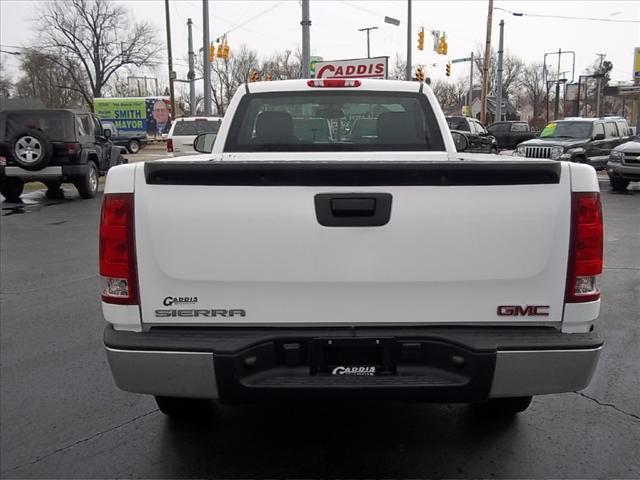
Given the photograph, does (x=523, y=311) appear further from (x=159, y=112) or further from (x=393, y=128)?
(x=159, y=112)

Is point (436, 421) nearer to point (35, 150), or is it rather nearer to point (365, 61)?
point (35, 150)

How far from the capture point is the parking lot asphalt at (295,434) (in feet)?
9.50

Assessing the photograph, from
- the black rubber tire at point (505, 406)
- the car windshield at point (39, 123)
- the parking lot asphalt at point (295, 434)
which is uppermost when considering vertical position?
the car windshield at point (39, 123)

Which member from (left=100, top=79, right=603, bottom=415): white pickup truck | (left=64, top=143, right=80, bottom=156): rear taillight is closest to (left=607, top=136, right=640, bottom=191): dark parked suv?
(left=64, top=143, right=80, bottom=156): rear taillight

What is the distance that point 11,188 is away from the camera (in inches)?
561

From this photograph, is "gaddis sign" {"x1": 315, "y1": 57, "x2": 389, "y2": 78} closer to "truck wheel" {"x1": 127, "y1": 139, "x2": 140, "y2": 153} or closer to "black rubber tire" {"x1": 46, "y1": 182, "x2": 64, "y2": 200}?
"black rubber tire" {"x1": 46, "y1": 182, "x2": 64, "y2": 200}

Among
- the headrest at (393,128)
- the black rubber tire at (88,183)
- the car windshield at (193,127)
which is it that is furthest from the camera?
the car windshield at (193,127)

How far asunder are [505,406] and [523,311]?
1.08 metres

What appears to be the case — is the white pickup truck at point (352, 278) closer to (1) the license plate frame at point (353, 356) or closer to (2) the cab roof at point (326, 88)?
(1) the license plate frame at point (353, 356)

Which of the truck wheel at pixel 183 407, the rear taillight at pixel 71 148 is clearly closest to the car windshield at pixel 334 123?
the truck wheel at pixel 183 407

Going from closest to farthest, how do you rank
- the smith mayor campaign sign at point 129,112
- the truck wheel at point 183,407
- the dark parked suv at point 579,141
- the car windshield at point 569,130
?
the truck wheel at point 183,407 → the dark parked suv at point 579,141 → the car windshield at point 569,130 → the smith mayor campaign sign at point 129,112

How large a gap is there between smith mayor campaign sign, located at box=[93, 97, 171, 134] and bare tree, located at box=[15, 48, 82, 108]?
1354cm

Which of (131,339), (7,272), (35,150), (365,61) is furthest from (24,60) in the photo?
(131,339)

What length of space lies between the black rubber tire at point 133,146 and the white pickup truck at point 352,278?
33120 millimetres
